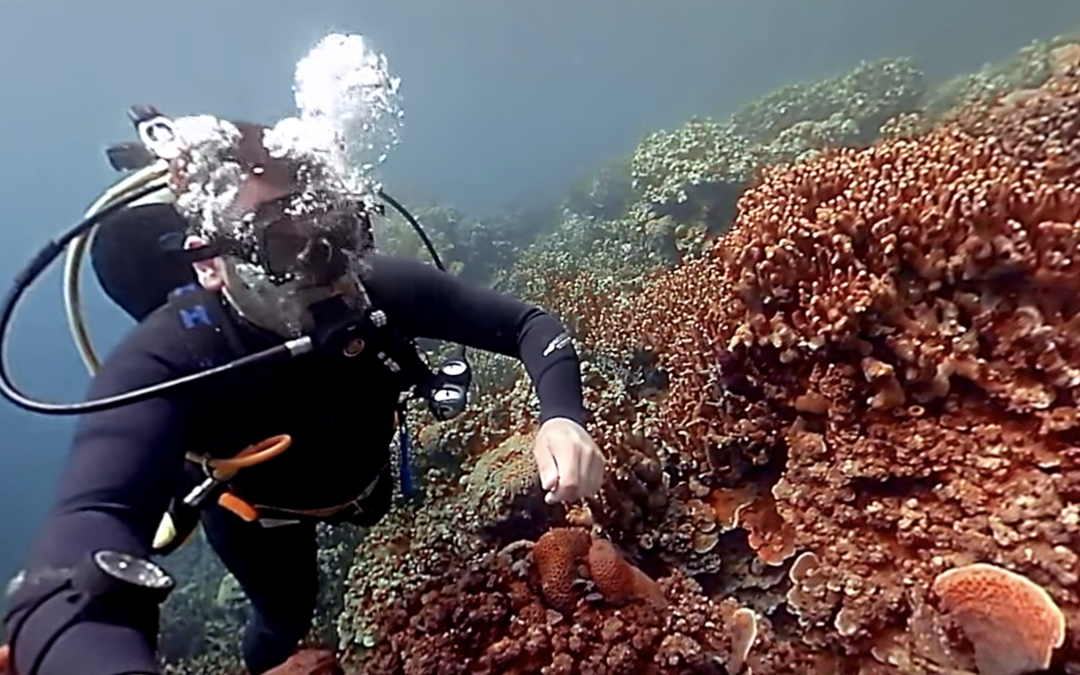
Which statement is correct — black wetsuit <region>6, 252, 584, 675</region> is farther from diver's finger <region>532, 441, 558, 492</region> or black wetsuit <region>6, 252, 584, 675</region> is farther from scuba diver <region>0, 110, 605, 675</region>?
diver's finger <region>532, 441, 558, 492</region>

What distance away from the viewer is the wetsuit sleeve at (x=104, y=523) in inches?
65.7

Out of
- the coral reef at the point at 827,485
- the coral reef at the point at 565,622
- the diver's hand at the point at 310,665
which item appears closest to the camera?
the coral reef at the point at 827,485

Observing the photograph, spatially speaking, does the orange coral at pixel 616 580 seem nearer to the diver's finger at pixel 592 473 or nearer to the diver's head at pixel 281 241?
the diver's finger at pixel 592 473

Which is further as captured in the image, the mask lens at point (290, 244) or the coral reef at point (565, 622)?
the coral reef at point (565, 622)

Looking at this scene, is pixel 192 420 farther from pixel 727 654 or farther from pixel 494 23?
pixel 494 23

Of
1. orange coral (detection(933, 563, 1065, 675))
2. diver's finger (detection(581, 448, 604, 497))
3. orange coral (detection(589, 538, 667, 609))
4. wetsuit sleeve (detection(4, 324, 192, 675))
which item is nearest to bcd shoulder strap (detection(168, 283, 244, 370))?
wetsuit sleeve (detection(4, 324, 192, 675))

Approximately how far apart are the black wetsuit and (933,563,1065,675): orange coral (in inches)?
50.4

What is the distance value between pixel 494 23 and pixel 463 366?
96857 mm

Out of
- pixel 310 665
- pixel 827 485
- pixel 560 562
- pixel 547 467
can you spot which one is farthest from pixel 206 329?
pixel 827 485

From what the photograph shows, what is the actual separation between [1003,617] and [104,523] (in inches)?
96.1

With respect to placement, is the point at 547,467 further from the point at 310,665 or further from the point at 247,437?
the point at 310,665

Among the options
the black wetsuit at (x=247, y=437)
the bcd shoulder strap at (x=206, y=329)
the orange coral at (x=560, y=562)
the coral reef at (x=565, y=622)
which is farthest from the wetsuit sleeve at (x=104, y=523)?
the orange coral at (x=560, y=562)

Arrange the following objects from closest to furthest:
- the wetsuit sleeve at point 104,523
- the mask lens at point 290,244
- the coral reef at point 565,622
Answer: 1. the wetsuit sleeve at point 104,523
2. the mask lens at point 290,244
3. the coral reef at point 565,622

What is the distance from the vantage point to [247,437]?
2.47 metres
